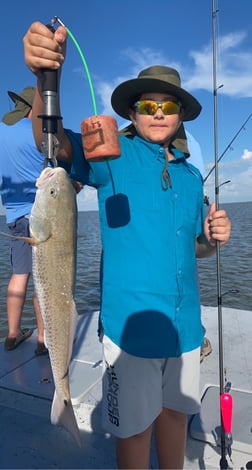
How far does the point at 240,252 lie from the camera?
17.7 m

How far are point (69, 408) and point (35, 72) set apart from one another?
1.67m

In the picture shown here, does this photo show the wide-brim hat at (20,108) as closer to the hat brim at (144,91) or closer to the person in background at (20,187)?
the person in background at (20,187)

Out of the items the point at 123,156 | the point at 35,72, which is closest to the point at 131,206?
the point at 123,156

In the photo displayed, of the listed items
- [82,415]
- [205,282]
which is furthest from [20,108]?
[205,282]

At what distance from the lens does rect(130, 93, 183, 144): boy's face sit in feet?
7.30

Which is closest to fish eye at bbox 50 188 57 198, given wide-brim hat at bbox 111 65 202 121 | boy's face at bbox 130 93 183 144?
boy's face at bbox 130 93 183 144

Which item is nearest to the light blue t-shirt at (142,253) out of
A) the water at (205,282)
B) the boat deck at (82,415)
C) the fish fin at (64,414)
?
the fish fin at (64,414)

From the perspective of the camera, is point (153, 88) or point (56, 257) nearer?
point (56, 257)

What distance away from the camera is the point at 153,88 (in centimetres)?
226

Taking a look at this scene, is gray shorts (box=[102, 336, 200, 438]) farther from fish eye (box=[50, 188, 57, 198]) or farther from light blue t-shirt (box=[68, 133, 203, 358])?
fish eye (box=[50, 188, 57, 198])

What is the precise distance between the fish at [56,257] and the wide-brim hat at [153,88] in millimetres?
781

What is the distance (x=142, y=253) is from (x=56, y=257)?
0.49 meters

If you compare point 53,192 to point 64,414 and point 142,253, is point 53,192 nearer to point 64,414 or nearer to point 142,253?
point 142,253

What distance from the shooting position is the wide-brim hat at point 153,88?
7.20 feet
